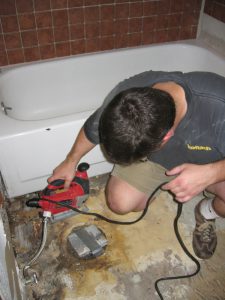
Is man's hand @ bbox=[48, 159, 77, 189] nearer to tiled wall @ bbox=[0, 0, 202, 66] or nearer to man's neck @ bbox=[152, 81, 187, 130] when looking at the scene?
man's neck @ bbox=[152, 81, 187, 130]

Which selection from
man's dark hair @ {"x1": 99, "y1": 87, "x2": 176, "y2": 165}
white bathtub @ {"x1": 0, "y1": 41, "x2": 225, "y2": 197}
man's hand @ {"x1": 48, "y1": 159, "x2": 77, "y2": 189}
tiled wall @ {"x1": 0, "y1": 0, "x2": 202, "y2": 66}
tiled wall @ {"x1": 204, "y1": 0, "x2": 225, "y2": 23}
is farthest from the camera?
tiled wall @ {"x1": 204, "y1": 0, "x2": 225, "y2": 23}

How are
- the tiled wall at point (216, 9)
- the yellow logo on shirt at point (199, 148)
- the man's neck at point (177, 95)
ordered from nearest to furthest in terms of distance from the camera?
the man's neck at point (177, 95), the yellow logo on shirt at point (199, 148), the tiled wall at point (216, 9)

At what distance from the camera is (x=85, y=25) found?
1.69 m

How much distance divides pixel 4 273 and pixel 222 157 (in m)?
0.76

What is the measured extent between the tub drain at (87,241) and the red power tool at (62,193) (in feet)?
0.43

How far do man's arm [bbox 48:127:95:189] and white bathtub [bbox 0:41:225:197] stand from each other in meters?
0.17

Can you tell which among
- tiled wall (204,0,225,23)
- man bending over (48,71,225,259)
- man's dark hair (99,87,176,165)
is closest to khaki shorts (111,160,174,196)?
man bending over (48,71,225,259)

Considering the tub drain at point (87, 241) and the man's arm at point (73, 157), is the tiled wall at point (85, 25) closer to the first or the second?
the man's arm at point (73, 157)

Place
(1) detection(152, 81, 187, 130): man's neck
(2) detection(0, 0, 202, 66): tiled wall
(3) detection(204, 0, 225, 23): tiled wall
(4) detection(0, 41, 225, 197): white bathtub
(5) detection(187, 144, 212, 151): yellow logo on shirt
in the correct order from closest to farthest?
(1) detection(152, 81, 187, 130): man's neck → (5) detection(187, 144, 212, 151): yellow logo on shirt → (4) detection(0, 41, 225, 197): white bathtub → (2) detection(0, 0, 202, 66): tiled wall → (3) detection(204, 0, 225, 23): tiled wall

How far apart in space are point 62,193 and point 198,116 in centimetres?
60

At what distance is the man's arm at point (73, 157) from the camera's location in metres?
1.08

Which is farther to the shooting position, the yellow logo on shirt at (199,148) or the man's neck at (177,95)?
the yellow logo on shirt at (199,148)

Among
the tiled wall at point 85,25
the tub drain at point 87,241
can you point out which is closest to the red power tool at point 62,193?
the tub drain at point 87,241

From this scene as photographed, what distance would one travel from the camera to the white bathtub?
3.99 feet
